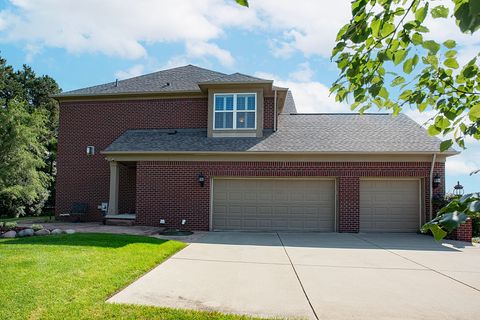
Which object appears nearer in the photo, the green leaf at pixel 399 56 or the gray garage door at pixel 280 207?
the green leaf at pixel 399 56

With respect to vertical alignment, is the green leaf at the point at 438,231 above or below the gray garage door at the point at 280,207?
above

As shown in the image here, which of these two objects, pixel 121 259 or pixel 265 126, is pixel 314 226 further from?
pixel 121 259

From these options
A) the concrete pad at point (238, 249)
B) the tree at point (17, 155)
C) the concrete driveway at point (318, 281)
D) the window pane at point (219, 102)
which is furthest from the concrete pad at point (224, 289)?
the tree at point (17, 155)

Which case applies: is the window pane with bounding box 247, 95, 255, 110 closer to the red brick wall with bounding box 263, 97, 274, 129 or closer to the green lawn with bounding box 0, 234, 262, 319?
the red brick wall with bounding box 263, 97, 274, 129

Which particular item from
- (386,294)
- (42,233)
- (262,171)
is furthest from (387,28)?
(42,233)

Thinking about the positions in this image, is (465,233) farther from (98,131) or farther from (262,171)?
(98,131)

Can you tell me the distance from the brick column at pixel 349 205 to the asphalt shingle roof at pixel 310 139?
4.00 feet

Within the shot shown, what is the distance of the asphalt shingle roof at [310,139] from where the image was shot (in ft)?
42.8

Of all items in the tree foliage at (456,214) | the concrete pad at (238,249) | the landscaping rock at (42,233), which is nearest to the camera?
the tree foliage at (456,214)

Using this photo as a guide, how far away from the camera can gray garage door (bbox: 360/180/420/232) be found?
12.9 m

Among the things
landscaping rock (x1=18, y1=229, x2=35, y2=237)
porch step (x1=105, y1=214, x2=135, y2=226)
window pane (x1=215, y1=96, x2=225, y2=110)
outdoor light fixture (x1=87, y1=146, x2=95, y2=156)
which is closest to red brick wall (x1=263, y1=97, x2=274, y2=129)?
window pane (x1=215, y1=96, x2=225, y2=110)

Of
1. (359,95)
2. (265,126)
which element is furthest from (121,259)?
(265,126)

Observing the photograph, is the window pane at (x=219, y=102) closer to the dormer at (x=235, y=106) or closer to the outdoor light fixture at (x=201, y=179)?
the dormer at (x=235, y=106)

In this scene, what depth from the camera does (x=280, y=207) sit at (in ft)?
42.9
